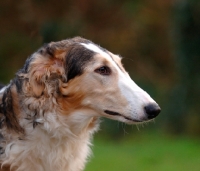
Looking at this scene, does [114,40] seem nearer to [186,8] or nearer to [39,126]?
[186,8]

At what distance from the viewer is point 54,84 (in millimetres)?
6227

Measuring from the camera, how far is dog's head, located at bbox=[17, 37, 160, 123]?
6066mm

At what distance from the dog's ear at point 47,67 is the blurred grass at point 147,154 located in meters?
4.57

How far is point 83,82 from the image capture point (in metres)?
6.22

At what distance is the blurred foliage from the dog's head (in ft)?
36.5

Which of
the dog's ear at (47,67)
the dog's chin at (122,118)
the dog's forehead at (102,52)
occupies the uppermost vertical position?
the dog's forehead at (102,52)

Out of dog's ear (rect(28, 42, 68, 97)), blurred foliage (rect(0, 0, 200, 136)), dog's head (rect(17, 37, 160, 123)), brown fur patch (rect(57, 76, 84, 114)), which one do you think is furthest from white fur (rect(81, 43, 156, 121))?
blurred foliage (rect(0, 0, 200, 136))

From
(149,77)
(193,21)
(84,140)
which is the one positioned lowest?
(149,77)

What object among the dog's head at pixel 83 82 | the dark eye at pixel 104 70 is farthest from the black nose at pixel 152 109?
the dark eye at pixel 104 70

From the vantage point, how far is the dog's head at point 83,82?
6.07 m

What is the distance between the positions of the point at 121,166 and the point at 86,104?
6.09 meters

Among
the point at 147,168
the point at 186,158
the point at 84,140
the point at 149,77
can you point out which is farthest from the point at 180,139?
the point at 84,140

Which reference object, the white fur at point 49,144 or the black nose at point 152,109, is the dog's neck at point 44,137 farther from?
the black nose at point 152,109

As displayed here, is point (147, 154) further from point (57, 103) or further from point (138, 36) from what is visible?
point (138, 36)
